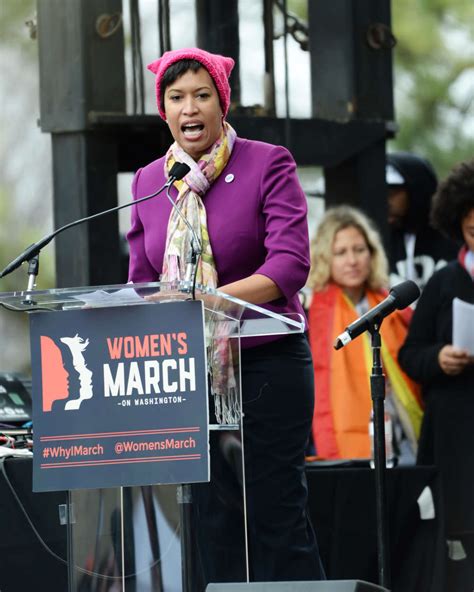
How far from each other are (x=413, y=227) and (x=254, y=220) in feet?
10.5

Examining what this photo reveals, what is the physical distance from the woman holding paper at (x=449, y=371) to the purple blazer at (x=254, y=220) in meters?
1.83

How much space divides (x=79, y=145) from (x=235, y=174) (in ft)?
7.91

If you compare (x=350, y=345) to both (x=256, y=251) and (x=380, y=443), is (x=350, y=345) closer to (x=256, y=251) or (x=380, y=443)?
(x=380, y=443)

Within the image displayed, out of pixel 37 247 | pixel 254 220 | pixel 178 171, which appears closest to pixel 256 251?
pixel 254 220

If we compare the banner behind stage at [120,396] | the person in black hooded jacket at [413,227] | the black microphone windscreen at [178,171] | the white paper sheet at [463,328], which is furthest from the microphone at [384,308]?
the person in black hooded jacket at [413,227]

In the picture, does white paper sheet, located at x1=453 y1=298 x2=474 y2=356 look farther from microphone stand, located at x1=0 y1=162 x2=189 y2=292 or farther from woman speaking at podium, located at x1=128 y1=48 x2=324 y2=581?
microphone stand, located at x1=0 y1=162 x2=189 y2=292

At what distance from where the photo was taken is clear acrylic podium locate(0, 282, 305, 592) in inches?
130

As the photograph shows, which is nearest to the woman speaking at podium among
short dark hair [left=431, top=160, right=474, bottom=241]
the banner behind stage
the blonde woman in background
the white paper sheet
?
the banner behind stage

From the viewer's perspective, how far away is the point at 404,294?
421 cm

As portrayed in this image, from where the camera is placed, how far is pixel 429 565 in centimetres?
503

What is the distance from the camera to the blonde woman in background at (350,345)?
584 centimetres

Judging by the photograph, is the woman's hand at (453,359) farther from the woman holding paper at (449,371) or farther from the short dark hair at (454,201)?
the short dark hair at (454,201)

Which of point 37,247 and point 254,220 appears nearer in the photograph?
point 37,247

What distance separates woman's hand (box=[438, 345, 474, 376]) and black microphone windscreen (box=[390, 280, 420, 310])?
1239 mm
